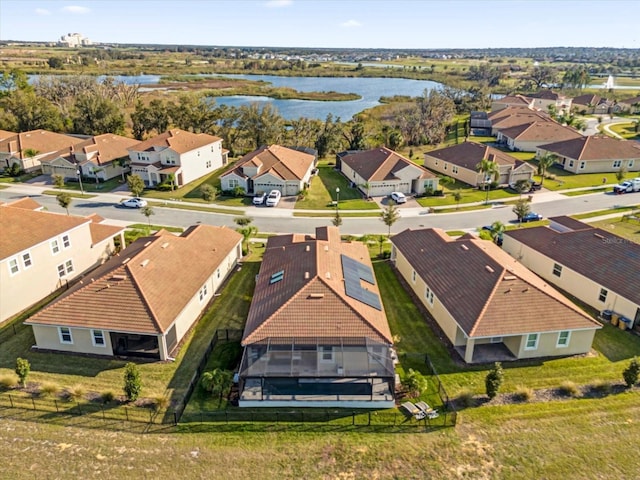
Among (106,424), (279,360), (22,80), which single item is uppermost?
(22,80)

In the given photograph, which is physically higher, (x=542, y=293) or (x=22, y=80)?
(x=22, y=80)


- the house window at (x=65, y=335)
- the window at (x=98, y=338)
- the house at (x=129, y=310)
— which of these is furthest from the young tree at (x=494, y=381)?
the house window at (x=65, y=335)

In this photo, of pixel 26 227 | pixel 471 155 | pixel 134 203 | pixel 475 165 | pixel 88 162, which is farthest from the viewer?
pixel 471 155

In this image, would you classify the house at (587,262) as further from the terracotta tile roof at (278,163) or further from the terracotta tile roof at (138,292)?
the terracotta tile roof at (278,163)

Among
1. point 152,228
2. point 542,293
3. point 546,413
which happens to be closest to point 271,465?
point 546,413

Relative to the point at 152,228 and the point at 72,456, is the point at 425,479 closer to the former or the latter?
the point at 72,456

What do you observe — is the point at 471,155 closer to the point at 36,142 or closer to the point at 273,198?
the point at 273,198

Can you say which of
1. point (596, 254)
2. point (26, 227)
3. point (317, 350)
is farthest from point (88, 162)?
point (596, 254)

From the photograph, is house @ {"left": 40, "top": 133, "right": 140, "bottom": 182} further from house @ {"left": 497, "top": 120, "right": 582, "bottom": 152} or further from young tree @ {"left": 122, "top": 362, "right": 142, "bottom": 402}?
house @ {"left": 497, "top": 120, "right": 582, "bottom": 152}

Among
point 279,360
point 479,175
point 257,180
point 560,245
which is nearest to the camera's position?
point 279,360
